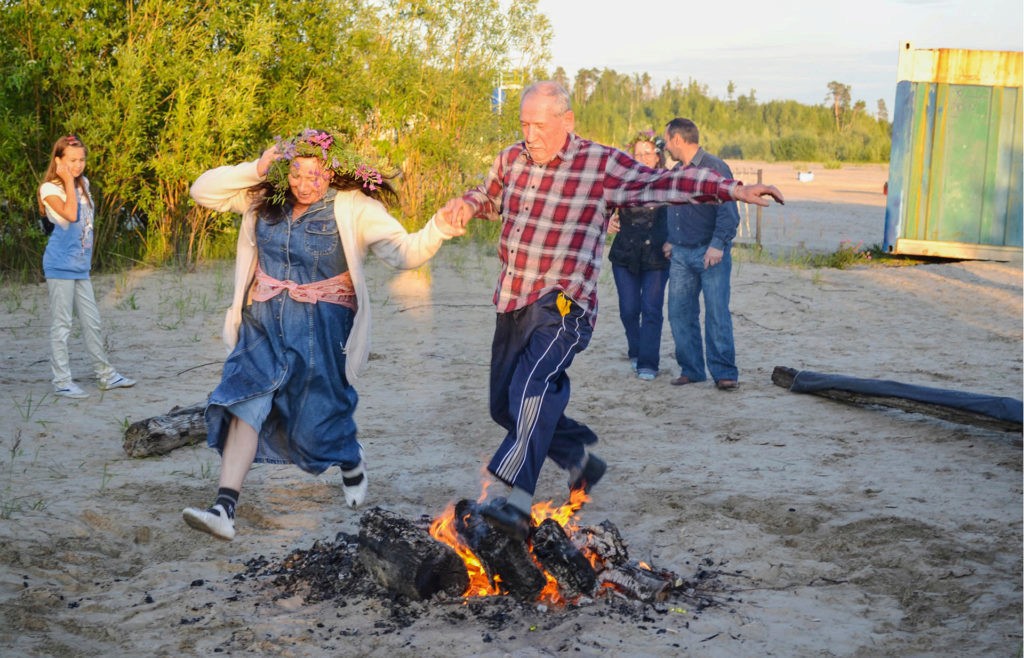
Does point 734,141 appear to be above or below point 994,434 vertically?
above

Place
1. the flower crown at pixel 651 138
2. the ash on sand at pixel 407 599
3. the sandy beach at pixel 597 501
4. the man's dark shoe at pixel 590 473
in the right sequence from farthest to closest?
the flower crown at pixel 651 138 < the man's dark shoe at pixel 590 473 < the ash on sand at pixel 407 599 < the sandy beach at pixel 597 501

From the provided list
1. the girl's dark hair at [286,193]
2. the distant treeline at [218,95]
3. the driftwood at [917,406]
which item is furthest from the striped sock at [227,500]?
the distant treeline at [218,95]

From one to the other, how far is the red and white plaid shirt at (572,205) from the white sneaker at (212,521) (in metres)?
1.50

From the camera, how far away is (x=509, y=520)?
180 inches

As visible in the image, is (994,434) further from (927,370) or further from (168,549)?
(168,549)

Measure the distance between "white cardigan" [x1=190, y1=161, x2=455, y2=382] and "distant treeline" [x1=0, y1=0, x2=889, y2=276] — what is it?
27.2ft

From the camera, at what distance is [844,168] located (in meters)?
40.8

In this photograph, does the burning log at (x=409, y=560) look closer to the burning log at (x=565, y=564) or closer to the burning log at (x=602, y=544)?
the burning log at (x=565, y=564)

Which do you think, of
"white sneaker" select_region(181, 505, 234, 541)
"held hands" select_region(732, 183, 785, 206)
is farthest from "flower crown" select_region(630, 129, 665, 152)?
"white sneaker" select_region(181, 505, 234, 541)

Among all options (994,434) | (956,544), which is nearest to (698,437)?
(994,434)

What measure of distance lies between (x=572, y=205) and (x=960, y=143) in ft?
39.4

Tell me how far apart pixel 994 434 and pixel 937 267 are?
8449 mm

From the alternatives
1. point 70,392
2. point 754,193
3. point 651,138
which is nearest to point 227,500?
point 754,193

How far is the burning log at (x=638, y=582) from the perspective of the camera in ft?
14.9
